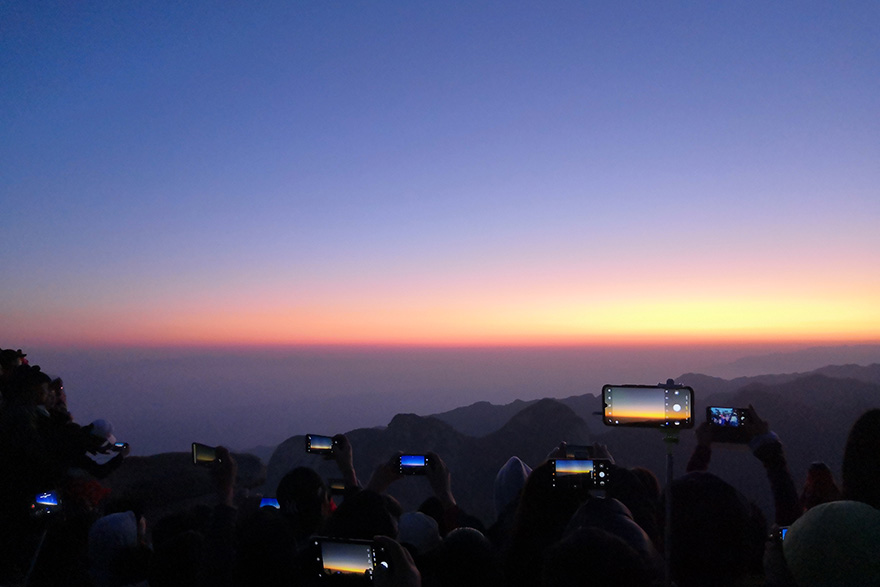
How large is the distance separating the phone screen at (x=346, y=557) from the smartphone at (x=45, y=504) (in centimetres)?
390

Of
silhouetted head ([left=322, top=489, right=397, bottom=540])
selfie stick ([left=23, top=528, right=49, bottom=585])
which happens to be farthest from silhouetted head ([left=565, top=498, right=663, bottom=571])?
selfie stick ([left=23, top=528, right=49, bottom=585])

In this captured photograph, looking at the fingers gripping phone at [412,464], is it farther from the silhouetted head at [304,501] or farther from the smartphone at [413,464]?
the silhouetted head at [304,501]

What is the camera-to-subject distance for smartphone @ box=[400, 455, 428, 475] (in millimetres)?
4461

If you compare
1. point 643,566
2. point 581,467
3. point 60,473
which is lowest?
point 60,473

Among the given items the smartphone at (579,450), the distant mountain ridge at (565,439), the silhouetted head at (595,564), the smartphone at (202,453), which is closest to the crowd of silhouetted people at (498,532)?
the silhouetted head at (595,564)

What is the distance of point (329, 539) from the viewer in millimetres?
2520

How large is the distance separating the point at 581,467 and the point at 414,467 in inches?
68.5

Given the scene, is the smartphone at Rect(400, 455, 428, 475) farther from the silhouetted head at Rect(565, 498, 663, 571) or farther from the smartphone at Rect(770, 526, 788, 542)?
the smartphone at Rect(770, 526, 788, 542)

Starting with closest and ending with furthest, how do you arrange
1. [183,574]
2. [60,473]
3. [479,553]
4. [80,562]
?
1. [479,553]
2. [183,574]
3. [80,562]
4. [60,473]

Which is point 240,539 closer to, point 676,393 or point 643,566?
→ point 643,566

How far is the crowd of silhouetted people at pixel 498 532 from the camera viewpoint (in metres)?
1.96

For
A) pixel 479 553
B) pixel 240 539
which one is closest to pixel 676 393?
pixel 479 553

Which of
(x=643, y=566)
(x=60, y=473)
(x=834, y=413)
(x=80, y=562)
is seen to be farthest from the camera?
(x=834, y=413)

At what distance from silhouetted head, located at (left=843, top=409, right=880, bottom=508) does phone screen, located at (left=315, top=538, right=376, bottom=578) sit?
2.35 meters
